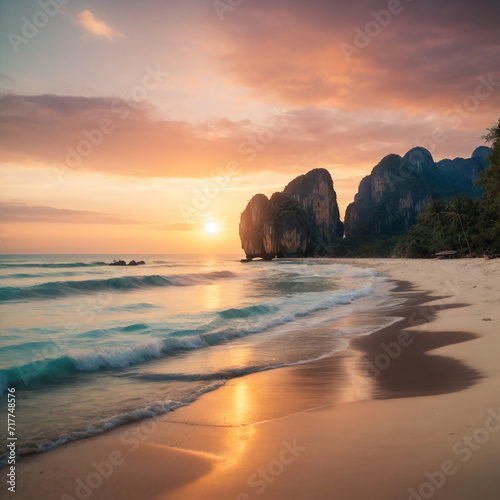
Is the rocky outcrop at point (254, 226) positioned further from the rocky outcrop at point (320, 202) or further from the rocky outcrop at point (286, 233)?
the rocky outcrop at point (320, 202)

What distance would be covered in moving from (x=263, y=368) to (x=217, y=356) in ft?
5.16

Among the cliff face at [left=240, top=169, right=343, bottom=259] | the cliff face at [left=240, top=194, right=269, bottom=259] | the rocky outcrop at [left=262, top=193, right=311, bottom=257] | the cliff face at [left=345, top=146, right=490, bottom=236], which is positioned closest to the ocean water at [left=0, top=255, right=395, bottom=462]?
the rocky outcrop at [left=262, top=193, right=311, bottom=257]

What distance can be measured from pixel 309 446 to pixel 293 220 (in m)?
128

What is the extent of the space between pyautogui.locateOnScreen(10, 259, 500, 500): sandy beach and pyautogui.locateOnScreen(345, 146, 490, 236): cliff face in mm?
147583

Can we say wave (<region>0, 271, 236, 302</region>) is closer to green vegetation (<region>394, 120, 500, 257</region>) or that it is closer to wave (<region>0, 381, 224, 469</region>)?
wave (<region>0, 381, 224, 469</region>)

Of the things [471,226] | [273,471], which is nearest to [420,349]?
[273,471]

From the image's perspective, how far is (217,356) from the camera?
8.16 m

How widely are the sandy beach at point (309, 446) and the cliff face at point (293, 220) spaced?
12518 cm

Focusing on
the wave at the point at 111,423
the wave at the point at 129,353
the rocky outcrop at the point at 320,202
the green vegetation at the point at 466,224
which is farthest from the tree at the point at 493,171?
the rocky outcrop at the point at 320,202

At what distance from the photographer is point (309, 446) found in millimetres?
3428

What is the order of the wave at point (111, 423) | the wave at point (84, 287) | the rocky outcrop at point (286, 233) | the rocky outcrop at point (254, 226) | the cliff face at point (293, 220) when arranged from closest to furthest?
1. the wave at point (111, 423)
2. the wave at point (84, 287)
3. the rocky outcrop at point (286, 233)
4. the cliff face at point (293, 220)
5. the rocky outcrop at point (254, 226)

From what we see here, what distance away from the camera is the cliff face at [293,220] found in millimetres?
131250

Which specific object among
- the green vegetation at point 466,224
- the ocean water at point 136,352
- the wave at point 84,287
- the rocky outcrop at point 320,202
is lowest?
the ocean water at point 136,352

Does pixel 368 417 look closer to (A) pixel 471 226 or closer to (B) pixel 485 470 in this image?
(B) pixel 485 470
